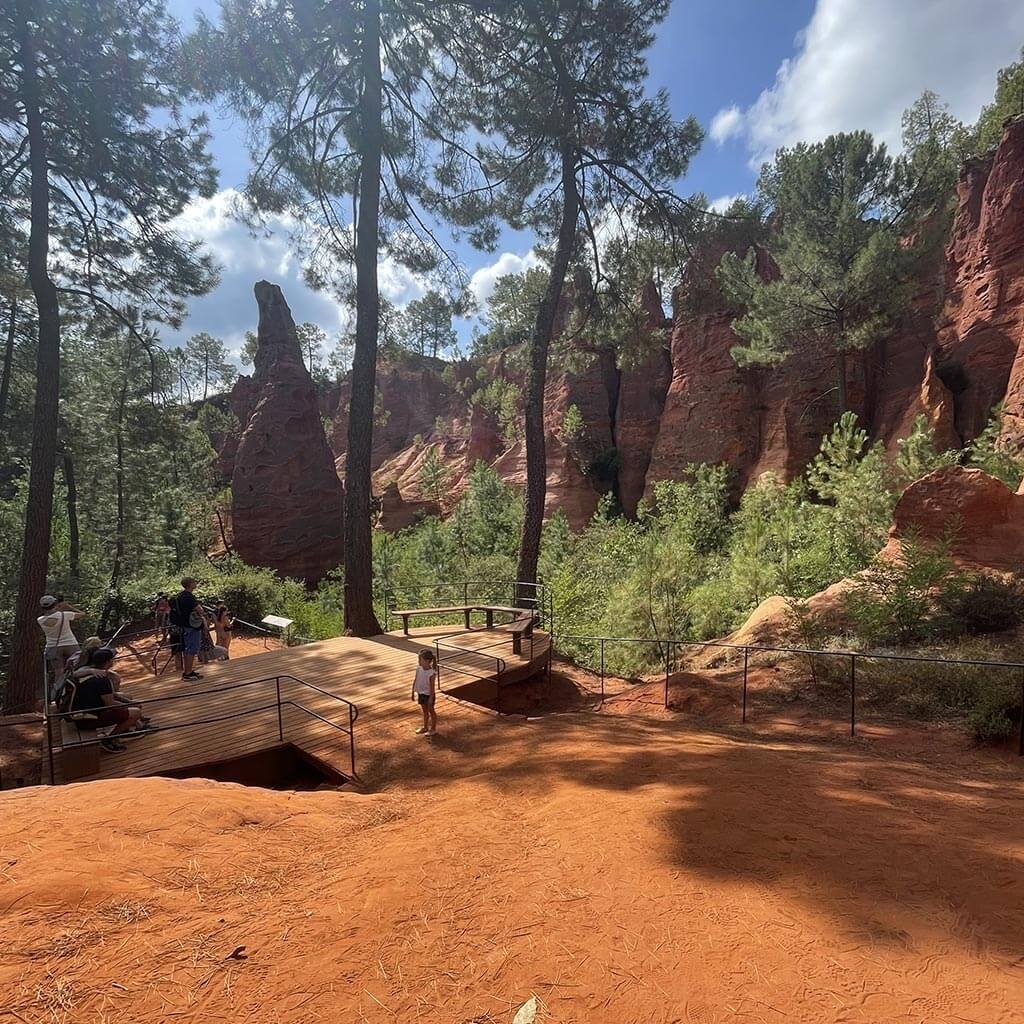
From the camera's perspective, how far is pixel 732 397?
1039 inches

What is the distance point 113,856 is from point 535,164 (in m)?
14.9

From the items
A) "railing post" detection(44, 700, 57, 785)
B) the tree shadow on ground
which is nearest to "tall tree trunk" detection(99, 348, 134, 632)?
"railing post" detection(44, 700, 57, 785)

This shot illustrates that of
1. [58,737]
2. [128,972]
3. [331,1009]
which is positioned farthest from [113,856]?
[58,737]

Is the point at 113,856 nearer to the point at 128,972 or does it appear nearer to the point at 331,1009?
the point at 128,972

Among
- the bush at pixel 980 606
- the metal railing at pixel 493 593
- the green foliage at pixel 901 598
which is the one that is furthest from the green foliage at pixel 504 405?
the bush at pixel 980 606

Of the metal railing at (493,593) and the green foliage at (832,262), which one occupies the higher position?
the green foliage at (832,262)

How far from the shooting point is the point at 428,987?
2.37 m

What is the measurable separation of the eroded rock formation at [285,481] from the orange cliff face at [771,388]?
→ 7.64 m

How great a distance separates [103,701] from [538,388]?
10474mm

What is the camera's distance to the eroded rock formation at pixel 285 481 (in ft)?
86.5

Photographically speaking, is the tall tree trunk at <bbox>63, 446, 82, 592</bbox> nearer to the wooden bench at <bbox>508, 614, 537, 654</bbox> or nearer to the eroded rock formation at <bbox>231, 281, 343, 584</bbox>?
the eroded rock formation at <bbox>231, 281, 343, 584</bbox>

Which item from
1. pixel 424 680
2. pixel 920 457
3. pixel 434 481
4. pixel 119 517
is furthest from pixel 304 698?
pixel 434 481

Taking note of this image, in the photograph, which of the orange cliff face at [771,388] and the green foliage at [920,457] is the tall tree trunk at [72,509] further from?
the green foliage at [920,457]

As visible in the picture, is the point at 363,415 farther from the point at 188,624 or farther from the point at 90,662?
the point at 90,662
